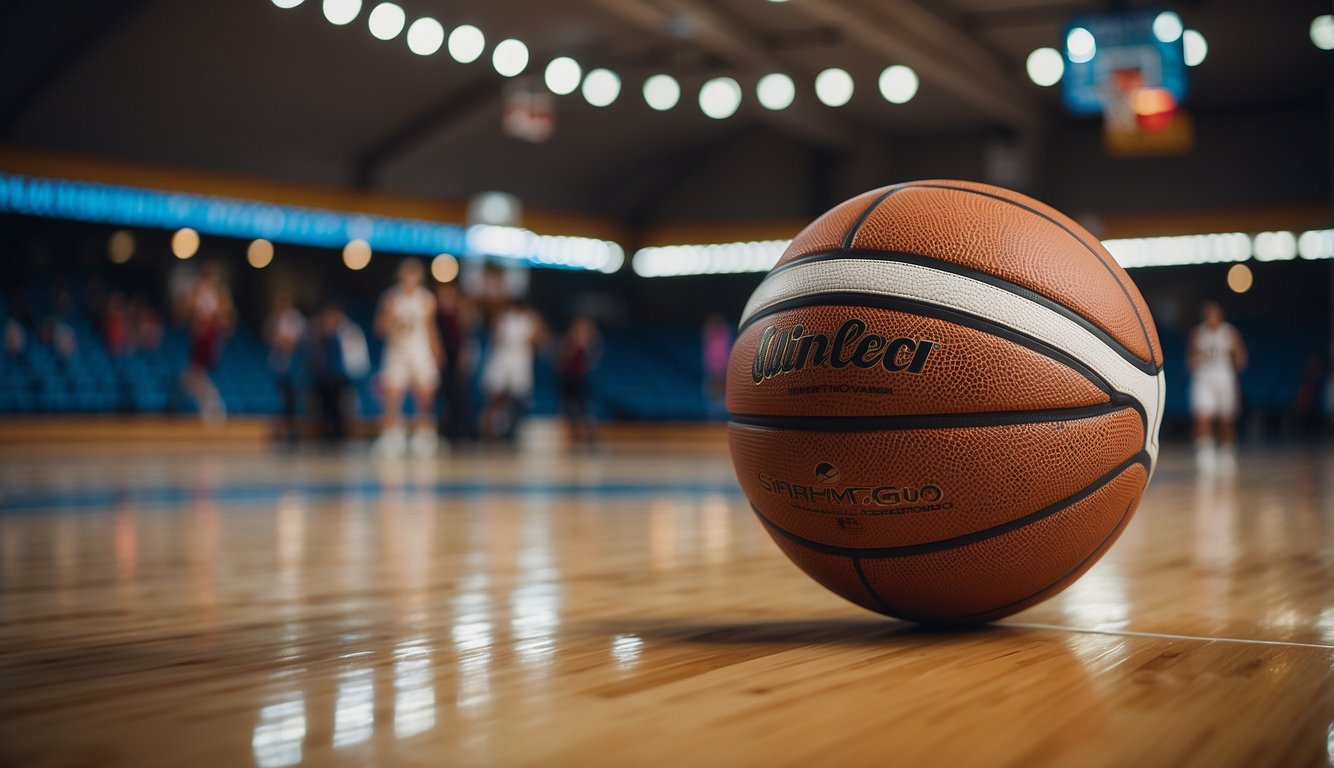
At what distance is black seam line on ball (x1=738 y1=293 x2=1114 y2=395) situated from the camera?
→ 5.99ft

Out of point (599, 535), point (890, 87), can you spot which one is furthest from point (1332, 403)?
point (599, 535)

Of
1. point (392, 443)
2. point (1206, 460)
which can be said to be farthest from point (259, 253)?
point (1206, 460)

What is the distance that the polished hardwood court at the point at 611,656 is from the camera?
126 centimetres

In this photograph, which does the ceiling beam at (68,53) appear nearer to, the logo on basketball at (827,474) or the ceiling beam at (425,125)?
the ceiling beam at (425,125)

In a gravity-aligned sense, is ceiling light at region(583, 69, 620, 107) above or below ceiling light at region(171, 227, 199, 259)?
above

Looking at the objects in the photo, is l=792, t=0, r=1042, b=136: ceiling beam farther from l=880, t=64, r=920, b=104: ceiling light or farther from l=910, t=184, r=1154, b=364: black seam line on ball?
l=910, t=184, r=1154, b=364: black seam line on ball

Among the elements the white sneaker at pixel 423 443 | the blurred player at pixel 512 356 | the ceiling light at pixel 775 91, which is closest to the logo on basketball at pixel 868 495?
the white sneaker at pixel 423 443

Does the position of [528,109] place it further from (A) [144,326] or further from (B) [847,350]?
(B) [847,350]

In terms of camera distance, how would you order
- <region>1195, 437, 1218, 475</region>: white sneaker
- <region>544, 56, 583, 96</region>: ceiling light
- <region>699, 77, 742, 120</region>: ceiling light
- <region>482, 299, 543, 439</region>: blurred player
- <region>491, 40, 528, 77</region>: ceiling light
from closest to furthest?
<region>1195, 437, 1218, 475</region>: white sneaker → <region>482, 299, 543, 439</region>: blurred player → <region>491, 40, 528, 77</region>: ceiling light → <region>544, 56, 583, 96</region>: ceiling light → <region>699, 77, 742, 120</region>: ceiling light

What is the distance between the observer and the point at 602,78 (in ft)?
57.4

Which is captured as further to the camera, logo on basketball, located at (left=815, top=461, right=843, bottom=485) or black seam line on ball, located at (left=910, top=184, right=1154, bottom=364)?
black seam line on ball, located at (left=910, top=184, right=1154, bottom=364)

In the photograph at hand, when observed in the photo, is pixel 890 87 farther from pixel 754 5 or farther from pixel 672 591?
pixel 672 591

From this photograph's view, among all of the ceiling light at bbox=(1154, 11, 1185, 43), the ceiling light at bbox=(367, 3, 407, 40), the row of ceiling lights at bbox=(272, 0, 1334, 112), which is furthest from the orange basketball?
the ceiling light at bbox=(367, 3, 407, 40)

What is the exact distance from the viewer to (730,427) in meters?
2.10
